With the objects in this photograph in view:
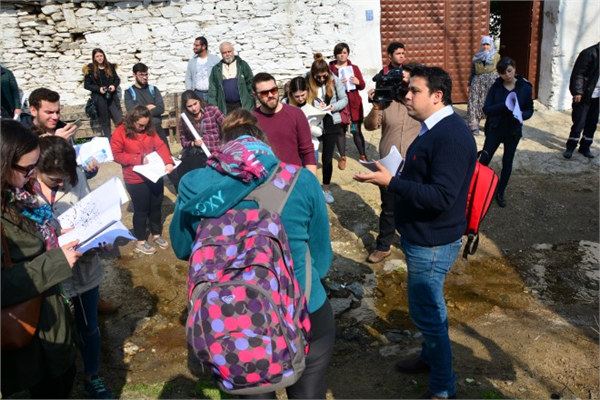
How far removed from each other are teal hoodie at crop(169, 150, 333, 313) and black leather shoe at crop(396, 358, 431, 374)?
1.58 m

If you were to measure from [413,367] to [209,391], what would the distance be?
1.44 m

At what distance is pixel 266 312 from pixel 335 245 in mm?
4212

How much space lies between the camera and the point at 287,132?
4.89 meters

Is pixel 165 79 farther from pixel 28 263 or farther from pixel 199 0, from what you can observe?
pixel 28 263

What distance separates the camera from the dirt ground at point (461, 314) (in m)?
3.77

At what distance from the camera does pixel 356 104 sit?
8133mm

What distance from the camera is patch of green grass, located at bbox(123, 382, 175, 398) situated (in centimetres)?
377

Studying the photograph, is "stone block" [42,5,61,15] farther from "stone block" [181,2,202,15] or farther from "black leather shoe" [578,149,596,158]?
"black leather shoe" [578,149,596,158]

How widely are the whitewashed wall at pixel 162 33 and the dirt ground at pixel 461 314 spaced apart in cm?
470

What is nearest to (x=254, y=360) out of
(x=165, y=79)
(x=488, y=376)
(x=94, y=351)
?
(x=94, y=351)

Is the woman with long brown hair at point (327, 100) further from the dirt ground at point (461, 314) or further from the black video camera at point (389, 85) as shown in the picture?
the black video camera at point (389, 85)

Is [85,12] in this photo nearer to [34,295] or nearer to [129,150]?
[129,150]

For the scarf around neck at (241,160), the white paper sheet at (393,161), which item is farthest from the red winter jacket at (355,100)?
the scarf around neck at (241,160)

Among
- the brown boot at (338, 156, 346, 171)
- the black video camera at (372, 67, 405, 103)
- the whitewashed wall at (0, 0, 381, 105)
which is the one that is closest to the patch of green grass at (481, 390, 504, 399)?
the black video camera at (372, 67, 405, 103)
